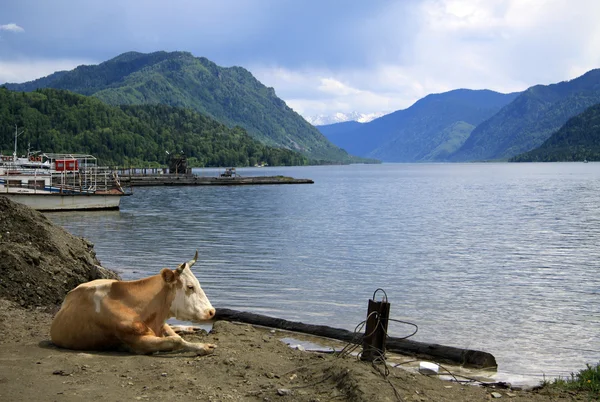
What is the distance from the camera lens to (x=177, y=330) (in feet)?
38.3

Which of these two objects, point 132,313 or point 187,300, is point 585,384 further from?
point 132,313

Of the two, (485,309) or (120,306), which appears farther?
(485,309)

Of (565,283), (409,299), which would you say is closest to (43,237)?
(409,299)

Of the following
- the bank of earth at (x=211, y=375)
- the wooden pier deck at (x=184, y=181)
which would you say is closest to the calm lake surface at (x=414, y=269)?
the bank of earth at (x=211, y=375)

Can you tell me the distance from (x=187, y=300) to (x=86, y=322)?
1627 mm

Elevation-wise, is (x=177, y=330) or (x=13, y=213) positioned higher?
(x=13, y=213)

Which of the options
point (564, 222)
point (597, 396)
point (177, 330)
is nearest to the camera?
point (597, 396)

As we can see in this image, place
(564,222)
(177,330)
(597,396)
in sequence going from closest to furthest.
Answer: (597,396), (177,330), (564,222)

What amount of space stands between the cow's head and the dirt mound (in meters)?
5.06

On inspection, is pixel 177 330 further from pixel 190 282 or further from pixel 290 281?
pixel 290 281

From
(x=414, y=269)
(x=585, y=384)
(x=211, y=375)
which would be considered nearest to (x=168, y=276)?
(x=211, y=375)

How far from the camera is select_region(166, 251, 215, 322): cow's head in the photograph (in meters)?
10.0

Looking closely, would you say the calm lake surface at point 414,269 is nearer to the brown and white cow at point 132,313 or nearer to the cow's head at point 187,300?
the cow's head at point 187,300

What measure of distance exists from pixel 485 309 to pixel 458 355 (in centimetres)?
737
